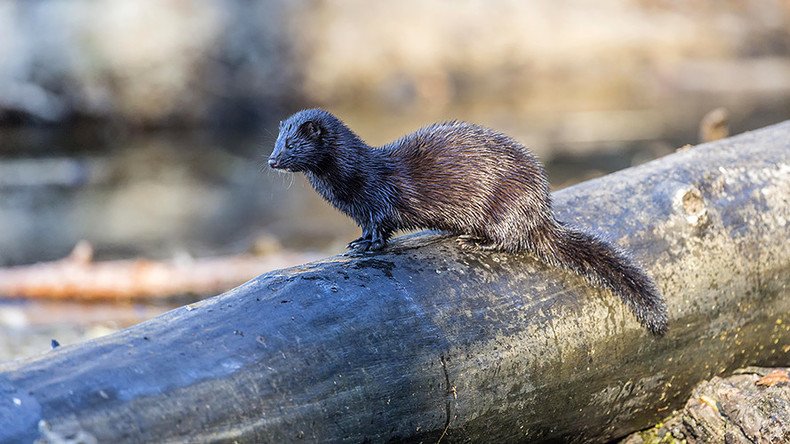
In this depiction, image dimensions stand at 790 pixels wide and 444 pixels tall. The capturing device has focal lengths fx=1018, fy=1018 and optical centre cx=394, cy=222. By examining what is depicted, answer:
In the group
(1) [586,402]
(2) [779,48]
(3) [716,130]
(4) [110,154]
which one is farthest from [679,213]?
(2) [779,48]

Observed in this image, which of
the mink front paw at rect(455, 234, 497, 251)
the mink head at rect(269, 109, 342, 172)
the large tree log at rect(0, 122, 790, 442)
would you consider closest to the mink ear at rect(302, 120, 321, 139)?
the mink head at rect(269, 109, 342, 172)

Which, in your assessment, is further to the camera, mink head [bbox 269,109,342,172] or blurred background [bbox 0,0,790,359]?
blurred background [bbox 0,0,790,359]

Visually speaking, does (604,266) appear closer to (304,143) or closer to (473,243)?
(473,243)

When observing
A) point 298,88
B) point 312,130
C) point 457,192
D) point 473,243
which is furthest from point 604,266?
point 298,88

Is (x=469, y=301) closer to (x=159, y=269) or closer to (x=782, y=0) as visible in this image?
(x=159, y=269)

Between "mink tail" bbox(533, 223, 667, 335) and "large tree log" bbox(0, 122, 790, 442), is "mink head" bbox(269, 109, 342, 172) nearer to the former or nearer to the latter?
"large tree log" bbox(0, 122, 790, 442)

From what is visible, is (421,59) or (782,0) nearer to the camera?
(421,59)

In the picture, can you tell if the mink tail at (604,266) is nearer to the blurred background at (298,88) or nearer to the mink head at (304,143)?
the mink head at (304,143)
